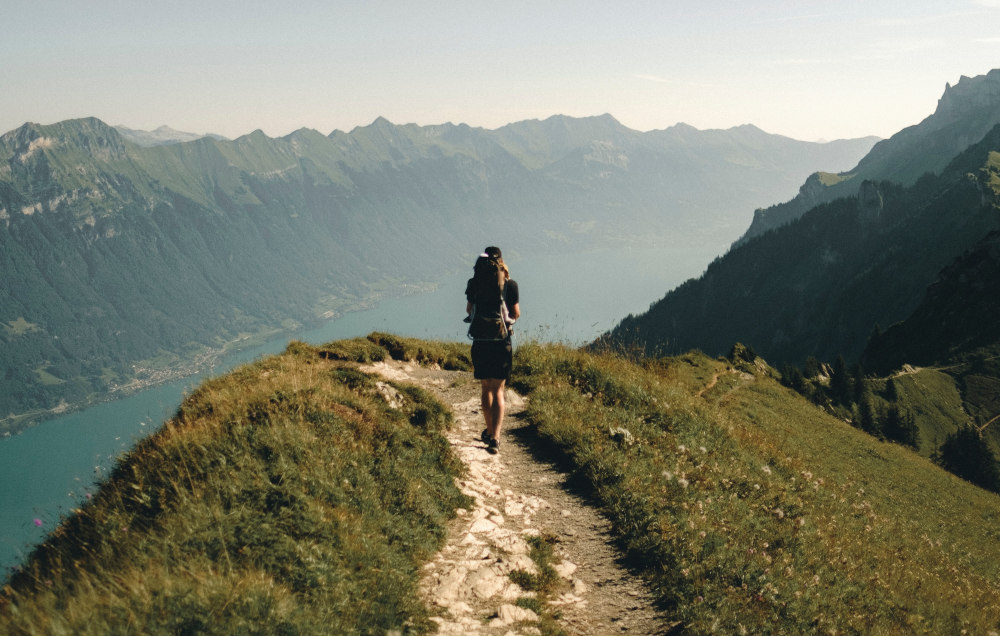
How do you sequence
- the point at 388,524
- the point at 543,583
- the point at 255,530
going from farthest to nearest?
the point at 543,583
the point at 388,524
the point at 255,530

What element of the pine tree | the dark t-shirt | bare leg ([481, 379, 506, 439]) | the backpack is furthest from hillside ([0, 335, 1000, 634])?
the pine tree

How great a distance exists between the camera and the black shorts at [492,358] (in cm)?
1104

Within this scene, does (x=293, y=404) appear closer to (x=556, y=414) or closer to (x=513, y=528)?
(x=513, y=528)

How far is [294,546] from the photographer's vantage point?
5.98 meters

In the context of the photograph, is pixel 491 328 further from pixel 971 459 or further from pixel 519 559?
pixel 971 459

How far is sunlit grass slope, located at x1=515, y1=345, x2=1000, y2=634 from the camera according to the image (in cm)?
738

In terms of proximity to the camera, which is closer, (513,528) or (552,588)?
(552,588)

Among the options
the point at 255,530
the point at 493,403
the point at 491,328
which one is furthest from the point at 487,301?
the point at 255,530

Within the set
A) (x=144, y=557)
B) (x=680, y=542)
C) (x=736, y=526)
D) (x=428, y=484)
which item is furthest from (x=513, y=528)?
(x=144, y=557)

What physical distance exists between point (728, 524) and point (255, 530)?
22.9ft

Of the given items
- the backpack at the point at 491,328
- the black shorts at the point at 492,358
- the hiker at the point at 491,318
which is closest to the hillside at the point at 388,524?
the black shorts at the point at 492,358

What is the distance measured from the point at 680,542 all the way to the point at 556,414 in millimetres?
5087

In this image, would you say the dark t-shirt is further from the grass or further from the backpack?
the grass

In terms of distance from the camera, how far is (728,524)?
29.2 feet
